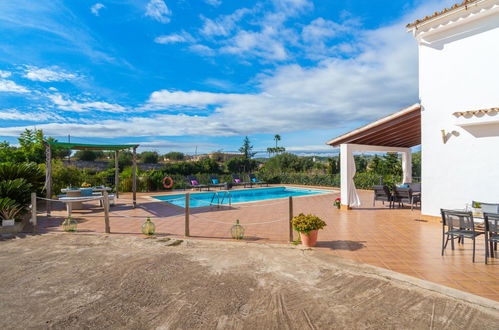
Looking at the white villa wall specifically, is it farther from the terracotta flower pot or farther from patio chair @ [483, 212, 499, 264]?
the terracotta flower pot

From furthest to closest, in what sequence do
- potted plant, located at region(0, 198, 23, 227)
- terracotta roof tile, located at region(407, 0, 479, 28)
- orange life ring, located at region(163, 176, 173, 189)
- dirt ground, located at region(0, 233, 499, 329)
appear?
orange life ring, located at region(163, 176, 173, 189) < terracotta roof tile, located at region(407, 0, 479, 28) < potted plant, located at region(0, 198, 23, 227) < dirt ground, located at region(0, 233, 499, 329)

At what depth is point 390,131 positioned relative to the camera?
9.59m

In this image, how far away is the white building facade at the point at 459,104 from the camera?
22.7 feet

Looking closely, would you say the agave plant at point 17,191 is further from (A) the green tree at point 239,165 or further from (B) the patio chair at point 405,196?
(A) the green tree at point 239,165

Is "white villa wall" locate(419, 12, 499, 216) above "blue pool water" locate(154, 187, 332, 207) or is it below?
above

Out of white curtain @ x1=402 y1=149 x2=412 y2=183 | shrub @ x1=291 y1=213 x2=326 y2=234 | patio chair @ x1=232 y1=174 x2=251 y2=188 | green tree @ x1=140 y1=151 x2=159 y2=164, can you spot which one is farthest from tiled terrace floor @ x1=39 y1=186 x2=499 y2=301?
green tree @ x1=140 y1=151 x2=159 y2=164

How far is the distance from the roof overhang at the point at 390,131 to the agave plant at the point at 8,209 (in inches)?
403

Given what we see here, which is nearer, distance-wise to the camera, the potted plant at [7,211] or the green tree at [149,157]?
the potted plant at [7,211]

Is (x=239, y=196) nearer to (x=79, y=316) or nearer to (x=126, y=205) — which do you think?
(x=126, y=205)

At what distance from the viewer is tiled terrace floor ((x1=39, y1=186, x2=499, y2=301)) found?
414cm

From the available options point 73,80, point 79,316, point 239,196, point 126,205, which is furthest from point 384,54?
point 73,80

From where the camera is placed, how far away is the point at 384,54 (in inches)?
487

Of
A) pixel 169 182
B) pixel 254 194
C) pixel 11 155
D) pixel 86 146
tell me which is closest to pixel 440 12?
pixel 254 194

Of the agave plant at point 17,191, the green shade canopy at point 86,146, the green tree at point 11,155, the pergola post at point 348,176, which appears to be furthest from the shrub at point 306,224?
the green tree at point 11,155
